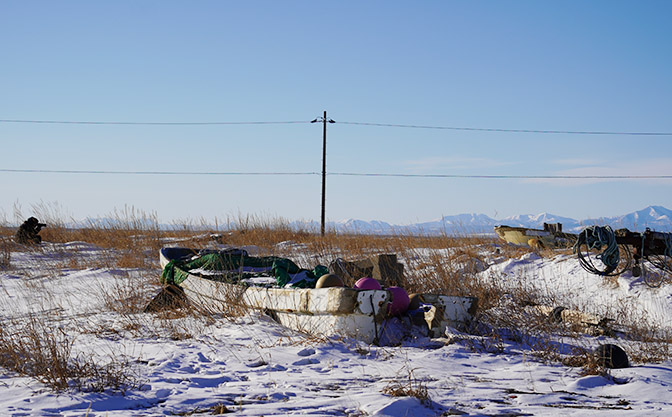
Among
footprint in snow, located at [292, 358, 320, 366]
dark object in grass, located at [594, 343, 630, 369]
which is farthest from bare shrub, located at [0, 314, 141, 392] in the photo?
dark object in grass, located at [594, 343, 630, 369]

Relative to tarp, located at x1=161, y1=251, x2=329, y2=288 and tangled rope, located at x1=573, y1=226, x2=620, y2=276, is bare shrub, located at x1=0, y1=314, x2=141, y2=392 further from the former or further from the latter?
tangled rope, located at x1=573, y1=226, x2=620, y2=276

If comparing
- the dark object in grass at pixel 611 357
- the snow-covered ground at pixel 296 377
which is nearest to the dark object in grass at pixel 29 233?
the snow-covered ground at pixel 296 377

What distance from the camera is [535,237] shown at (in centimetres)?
1298

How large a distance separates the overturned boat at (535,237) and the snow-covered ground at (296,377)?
13.2 feet

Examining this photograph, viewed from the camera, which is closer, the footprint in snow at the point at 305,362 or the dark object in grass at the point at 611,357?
the dark object in grass at the point at 611,357

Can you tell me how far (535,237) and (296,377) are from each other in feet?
30.9

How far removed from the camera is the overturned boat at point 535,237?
12047mm

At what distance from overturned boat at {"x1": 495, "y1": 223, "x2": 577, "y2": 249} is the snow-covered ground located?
4.01 metres

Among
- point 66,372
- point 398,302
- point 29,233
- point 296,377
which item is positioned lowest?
point 296,377

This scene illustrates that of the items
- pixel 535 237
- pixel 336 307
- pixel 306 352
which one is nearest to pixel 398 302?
pixel 336 307

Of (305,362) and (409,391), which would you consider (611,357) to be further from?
(305,362)

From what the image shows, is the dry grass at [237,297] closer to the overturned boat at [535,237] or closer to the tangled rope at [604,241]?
the overturned boat at [535,237]

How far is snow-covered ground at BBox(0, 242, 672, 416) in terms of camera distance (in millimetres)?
3943

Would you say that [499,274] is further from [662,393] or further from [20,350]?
[20,350]
